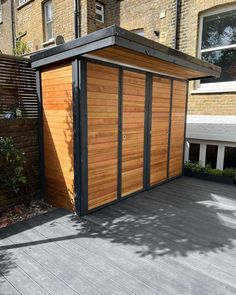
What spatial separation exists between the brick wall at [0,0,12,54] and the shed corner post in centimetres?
1002

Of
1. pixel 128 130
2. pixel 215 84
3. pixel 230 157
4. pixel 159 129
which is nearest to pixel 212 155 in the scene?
pixel 230 157

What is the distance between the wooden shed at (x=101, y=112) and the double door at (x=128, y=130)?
0.05 ft

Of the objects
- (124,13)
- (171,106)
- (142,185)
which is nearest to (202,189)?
(142,185)

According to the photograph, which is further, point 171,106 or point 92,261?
point 171,106

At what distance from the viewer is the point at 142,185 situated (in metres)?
4.64

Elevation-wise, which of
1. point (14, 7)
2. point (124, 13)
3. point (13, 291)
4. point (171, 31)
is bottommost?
point (13, 291)

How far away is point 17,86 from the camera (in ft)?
12.6

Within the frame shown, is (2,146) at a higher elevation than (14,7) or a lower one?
lower

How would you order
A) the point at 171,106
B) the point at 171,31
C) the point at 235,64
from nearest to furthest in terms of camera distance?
the point at 171,106 < the point at 235,64 < the point at 171,31

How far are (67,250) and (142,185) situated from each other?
2.26m

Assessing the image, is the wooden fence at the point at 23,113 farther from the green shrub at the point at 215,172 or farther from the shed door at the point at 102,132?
the green shrub at the point at 215,172

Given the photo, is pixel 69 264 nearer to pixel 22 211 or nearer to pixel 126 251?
pixel 126 251

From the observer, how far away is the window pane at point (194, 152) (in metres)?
6.26

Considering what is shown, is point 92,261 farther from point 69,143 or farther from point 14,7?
point 14,7
